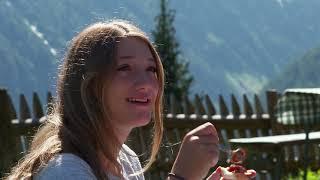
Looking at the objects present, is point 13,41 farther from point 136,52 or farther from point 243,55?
point 136,52

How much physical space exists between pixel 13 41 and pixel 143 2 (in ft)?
106

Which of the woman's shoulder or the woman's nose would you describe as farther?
the woman's nose

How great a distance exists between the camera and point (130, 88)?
1.71 m

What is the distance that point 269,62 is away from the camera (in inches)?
5655

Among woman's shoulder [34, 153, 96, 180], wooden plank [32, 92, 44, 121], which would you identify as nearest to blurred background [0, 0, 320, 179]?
wooden plank [32, 92, 44, 121]

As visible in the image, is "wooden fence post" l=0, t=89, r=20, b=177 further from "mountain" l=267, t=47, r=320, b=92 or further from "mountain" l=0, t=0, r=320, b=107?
"mountain" l=0, t=0, r=320, b=107

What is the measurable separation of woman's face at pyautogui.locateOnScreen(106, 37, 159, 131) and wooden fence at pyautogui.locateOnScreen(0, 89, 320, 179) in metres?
5.42

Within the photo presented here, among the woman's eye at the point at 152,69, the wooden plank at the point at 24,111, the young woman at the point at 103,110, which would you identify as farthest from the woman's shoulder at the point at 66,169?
the wooden plank at the point at 24,111

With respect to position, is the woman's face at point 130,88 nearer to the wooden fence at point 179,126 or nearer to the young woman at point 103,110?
the young woman at point 103,110

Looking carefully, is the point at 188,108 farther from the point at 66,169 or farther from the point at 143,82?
the point at 66,169

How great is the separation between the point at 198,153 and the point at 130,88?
0.20 metres

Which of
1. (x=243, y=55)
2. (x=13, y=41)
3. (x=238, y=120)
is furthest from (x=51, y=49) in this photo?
(x=238, y=120)

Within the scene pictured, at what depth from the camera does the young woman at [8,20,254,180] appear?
5.53 ft

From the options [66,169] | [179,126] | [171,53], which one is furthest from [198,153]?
[171,53]
